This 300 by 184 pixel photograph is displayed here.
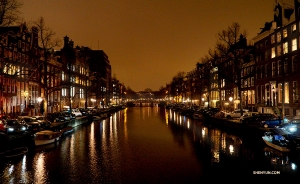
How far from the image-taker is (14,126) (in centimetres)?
4053

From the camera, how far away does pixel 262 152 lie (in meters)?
32.5

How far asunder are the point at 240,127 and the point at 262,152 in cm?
1564

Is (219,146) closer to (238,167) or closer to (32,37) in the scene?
(238,167)

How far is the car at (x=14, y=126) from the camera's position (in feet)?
130

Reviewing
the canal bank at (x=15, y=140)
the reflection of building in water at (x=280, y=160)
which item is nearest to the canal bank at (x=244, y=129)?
the reflection of building in water at (x=280, y=160)

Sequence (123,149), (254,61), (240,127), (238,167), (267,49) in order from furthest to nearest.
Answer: (254,61) → (267,49) → (240,127) → (123,149) → (238,167)

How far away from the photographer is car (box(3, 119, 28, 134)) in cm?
3950

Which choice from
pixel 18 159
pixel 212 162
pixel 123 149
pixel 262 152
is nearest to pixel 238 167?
pixel 212 162

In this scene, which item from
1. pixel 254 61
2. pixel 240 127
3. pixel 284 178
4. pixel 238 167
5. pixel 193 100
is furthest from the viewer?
pixel 193 100

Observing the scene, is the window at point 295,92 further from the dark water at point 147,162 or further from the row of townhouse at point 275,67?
the dark water at point 147,162

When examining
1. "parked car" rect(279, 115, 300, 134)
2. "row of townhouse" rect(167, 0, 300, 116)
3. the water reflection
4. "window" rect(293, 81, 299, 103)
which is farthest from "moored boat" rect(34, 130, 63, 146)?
"window" rect(293, 81, 299, 103)

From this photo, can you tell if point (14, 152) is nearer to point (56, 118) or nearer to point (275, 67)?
point (56, 118)

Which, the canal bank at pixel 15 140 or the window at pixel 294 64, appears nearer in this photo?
the canal bank at pixel 15 140

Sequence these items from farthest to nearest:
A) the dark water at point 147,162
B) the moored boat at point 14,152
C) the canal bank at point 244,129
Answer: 1. the canal bank at point 244,129
2. the moored boat at point 14,152
3. the dark water at point 147,162
